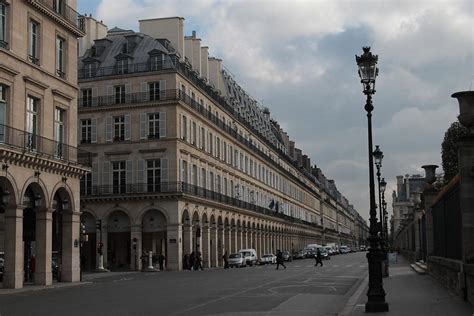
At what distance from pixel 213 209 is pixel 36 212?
35.0m

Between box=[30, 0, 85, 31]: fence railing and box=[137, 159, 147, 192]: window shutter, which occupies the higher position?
box=[30, 0, 85, 31]: fence railing

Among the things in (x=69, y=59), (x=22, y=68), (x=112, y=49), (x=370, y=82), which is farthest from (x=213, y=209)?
(x=370, y=82)

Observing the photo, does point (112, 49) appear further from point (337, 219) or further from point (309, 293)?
point (337, 219)

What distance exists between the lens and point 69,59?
118ft

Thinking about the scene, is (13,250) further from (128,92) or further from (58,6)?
(128,92)

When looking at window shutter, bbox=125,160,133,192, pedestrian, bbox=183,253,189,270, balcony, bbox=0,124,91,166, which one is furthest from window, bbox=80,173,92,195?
balcony, bbox=0,124,91,166

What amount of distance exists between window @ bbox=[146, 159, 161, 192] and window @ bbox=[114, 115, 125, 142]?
351 cm

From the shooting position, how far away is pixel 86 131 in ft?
200

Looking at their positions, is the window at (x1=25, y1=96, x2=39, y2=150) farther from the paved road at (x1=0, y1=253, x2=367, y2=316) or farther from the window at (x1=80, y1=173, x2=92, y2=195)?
the window at (x1=80, y1=173, x2=92, y2=195)

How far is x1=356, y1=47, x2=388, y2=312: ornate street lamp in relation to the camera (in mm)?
15266

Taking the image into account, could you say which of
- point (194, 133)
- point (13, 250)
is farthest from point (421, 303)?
point (194, 133)

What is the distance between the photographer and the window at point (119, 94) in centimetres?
6028

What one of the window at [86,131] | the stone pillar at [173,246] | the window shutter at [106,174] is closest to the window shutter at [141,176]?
the window shutter at [106,174]

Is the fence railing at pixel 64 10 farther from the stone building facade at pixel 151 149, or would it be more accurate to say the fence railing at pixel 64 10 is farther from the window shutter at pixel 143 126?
the window shutter at pixel 143 126
